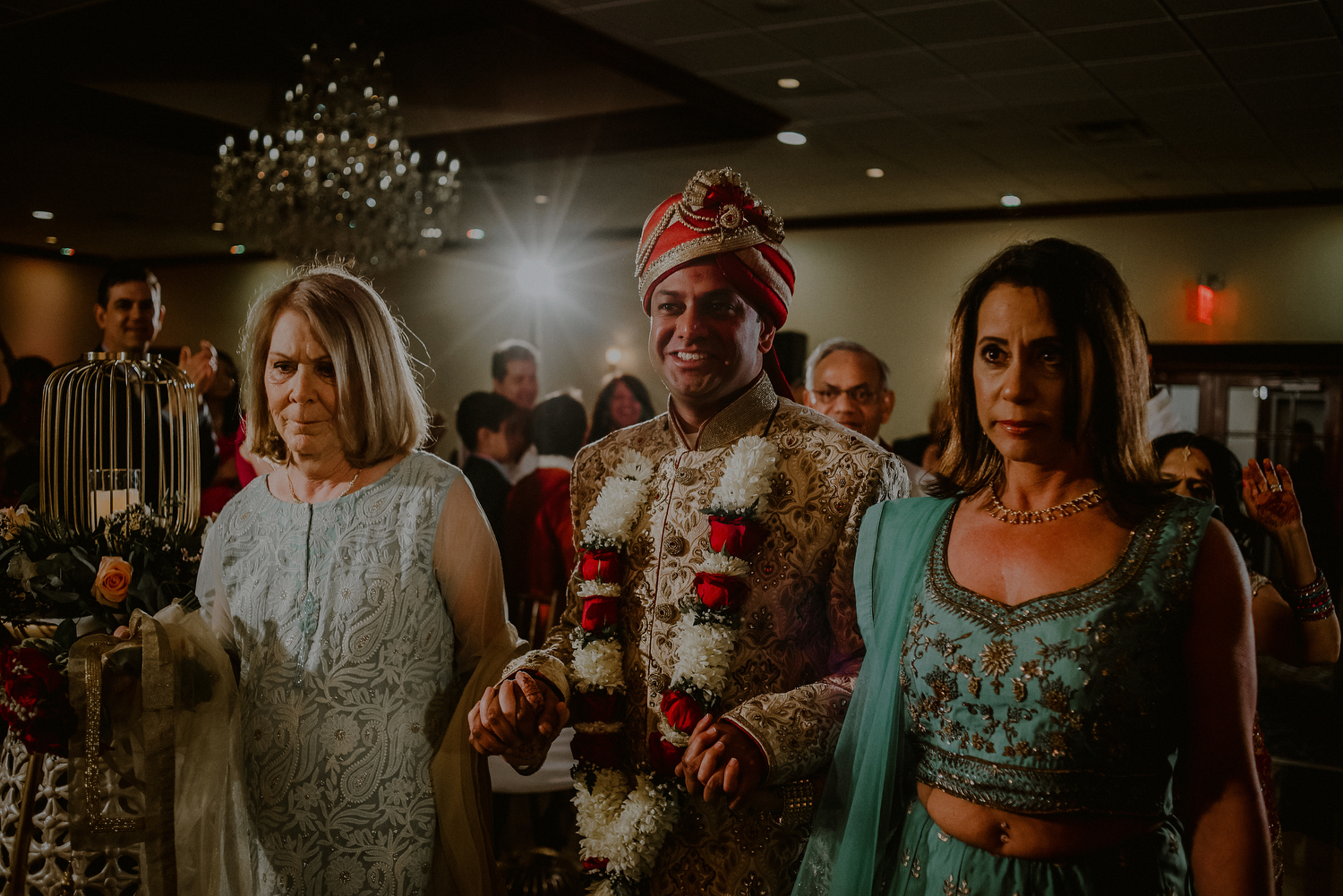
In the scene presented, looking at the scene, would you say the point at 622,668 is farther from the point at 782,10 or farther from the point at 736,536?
the point at 782,10

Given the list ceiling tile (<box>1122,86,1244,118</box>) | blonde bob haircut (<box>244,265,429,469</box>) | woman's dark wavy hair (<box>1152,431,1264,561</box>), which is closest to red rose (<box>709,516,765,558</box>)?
blonde bob haircut (<box>244,265,429,469</box>)

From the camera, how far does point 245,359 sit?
216cm

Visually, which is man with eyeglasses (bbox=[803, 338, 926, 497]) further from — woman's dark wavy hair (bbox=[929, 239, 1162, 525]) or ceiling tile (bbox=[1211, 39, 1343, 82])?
ceiling tile (bbox=[1211, 39, 1343, 82])

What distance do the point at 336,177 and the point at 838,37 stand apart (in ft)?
12.0

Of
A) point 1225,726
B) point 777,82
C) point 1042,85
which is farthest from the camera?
point 777,82

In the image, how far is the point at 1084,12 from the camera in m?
5.24

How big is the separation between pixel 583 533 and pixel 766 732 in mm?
536

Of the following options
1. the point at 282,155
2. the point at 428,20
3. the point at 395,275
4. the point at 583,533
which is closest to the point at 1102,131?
the point at 428,20

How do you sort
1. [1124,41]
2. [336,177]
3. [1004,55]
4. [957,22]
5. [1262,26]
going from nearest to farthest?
[1262,26]
[957,22]
[1124,41]
[1004,55]
[336,177]

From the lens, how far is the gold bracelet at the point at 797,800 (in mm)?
1619

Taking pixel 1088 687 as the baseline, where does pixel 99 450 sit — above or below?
above

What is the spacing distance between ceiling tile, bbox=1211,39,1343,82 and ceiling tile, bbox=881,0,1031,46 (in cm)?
131


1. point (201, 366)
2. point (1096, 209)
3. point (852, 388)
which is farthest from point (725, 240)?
point (1096, 209)

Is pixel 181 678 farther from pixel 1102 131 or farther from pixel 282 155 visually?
pixel 1102 131
